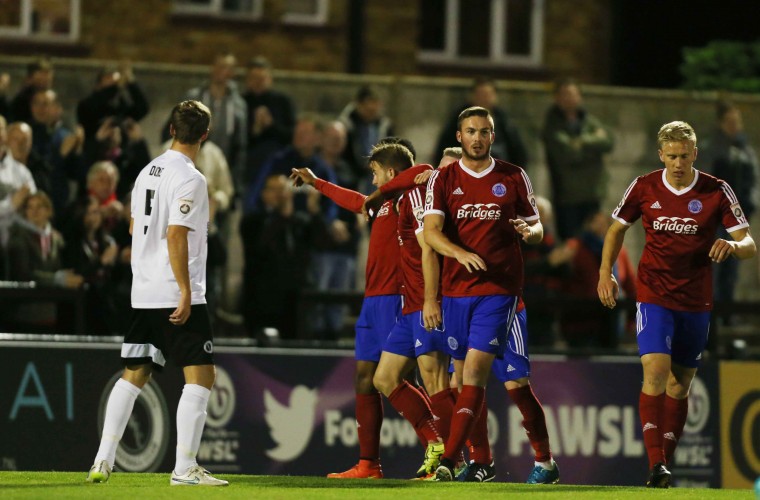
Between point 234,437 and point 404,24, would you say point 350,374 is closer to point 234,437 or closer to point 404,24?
point 234,437

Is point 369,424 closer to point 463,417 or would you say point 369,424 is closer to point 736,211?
point 463,417

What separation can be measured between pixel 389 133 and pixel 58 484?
→ 7.75 metres

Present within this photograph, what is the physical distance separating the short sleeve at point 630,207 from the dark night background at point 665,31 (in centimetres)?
1414

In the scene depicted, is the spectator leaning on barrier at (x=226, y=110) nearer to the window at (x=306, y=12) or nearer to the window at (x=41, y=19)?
the window at (x=41, y=19)

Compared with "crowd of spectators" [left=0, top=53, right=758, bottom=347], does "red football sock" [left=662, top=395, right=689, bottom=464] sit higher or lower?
lower

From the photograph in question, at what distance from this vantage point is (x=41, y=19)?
22.2 metres

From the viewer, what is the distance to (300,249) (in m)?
16.5

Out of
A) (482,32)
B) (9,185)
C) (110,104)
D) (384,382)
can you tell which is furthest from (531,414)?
(482,32)

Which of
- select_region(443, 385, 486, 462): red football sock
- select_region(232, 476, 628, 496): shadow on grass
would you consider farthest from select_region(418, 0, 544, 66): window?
select_region(443, 385, 486, 462): red football sock

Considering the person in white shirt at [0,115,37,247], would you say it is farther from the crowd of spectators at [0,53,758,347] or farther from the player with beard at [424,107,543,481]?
the player with beard at [424,107,543,481]

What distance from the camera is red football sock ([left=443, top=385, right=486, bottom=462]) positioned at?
10734mm

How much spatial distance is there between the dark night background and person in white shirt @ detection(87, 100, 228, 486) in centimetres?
1610

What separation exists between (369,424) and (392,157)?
1829mm

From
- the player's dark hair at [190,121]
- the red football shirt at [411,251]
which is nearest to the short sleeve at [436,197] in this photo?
the red football shirt at [411,251]
